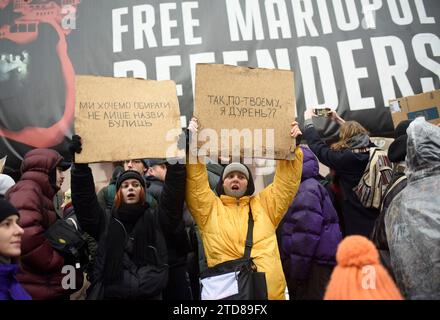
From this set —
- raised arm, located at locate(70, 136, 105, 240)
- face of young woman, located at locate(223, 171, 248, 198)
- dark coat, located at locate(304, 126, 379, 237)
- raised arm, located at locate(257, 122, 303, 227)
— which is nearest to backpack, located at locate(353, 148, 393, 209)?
dark coat, located at locate(304, 126, 379, 237)

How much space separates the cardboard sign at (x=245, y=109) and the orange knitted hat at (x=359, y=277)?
1239 mm

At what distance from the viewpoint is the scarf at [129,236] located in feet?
9.51

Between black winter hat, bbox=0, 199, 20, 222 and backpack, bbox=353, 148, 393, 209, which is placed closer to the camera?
black winter hat, bbox=0, 199, 20, 222

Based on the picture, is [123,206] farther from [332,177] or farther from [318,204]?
[332,177]

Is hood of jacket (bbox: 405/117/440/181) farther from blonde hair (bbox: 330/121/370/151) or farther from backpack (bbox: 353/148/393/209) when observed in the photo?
blonde hair (bbox: 330/121/370/151)

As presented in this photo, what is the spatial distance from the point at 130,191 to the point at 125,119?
54 cm

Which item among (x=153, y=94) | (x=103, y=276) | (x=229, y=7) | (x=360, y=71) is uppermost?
(x=229, y=7)

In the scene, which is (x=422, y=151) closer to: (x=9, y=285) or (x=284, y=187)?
(x=284, y=187)

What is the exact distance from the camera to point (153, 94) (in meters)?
3.06

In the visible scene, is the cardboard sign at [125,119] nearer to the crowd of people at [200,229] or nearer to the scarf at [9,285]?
the crowd of people at [200,229]

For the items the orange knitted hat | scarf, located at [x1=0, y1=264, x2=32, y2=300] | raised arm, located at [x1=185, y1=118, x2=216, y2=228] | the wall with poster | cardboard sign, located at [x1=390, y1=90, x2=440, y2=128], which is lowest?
the orange knitted hat

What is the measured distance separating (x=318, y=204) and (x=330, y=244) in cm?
32

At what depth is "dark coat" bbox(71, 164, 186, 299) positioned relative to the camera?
2.86m
